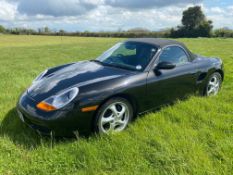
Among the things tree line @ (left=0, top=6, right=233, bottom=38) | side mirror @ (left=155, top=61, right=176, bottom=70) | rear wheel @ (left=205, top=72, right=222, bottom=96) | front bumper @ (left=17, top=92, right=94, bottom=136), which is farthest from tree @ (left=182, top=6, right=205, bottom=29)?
front bumper @ (left=17, top=92, right=94, bottom=136)

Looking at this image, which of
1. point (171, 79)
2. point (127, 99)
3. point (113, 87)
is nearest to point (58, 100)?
point (113, 87)

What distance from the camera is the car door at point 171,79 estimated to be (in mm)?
4316

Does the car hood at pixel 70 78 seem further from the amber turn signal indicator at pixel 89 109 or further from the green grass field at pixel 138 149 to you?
the green grass field at pixel 138 149

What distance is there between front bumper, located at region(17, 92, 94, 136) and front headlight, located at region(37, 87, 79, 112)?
0.07 m

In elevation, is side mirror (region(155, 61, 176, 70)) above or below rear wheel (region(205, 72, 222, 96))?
above

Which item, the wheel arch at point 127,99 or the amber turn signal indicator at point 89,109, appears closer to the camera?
the amber turn signal indicator at point 89,109

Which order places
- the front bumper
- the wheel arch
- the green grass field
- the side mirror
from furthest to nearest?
the side mirror → the wheel arch → the front bumper → the green grass field

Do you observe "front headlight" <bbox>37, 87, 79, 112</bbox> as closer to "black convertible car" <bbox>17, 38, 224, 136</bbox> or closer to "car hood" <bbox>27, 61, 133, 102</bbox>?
"black convertible car" <bbox>17, 38, 224, 136</bbox>

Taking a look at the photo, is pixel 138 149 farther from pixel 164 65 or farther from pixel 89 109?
pixel 164 65

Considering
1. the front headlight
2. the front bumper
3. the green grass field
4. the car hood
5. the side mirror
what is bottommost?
the green grass field

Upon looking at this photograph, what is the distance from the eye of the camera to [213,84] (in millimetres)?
5688

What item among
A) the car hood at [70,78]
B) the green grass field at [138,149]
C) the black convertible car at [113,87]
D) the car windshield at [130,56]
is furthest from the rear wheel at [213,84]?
the car hood at [70,78]

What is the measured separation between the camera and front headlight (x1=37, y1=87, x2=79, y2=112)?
3.47 m

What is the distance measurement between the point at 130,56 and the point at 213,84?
7.23 ft
